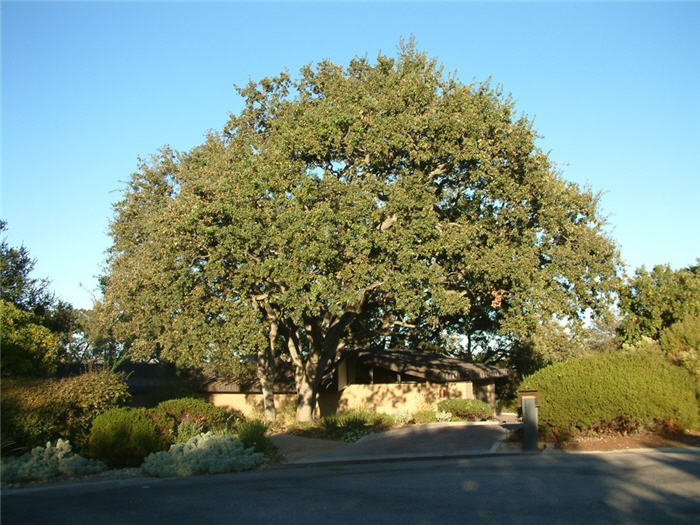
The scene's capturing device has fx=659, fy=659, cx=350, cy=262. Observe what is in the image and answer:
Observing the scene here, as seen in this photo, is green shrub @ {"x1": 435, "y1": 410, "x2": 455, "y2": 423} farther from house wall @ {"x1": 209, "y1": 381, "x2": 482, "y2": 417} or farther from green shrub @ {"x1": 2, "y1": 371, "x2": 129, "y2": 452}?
green shrub @ {"x1": 2, "y1": 371, "x2": 129, "y2": 452}

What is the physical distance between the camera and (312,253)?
20531 mm

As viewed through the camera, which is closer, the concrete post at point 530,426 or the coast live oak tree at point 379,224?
the concrete post at point 530,426

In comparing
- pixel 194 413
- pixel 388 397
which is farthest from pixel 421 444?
pixel 388 397

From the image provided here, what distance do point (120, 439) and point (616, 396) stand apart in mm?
12095

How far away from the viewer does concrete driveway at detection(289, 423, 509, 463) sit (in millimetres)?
17516

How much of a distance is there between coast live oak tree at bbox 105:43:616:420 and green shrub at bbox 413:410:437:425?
4585mm

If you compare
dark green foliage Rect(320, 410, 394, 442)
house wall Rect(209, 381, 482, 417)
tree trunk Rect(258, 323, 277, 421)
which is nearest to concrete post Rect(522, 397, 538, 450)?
dark green foliage Rect(320, 410, 394, 442)

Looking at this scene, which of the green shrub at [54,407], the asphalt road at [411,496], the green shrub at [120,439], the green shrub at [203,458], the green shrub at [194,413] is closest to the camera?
the asphalt road at [411,496]

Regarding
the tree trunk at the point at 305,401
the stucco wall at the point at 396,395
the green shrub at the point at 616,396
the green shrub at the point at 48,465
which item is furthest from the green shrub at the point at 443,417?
the green shrub at the point at 48,465

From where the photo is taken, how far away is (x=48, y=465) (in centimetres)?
1409

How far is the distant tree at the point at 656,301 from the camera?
2255cm

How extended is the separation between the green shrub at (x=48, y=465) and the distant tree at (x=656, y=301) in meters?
18.3

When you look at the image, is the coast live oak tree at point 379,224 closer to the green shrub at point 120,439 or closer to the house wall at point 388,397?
the green shrub at point 120,439

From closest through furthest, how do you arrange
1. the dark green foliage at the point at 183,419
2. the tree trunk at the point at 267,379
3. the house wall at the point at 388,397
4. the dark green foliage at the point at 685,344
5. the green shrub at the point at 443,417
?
the dark green foliage at the point at 183,419
the dark green foliage at the point at 685,344
the green shrub at the point at 443,417
the tree trunk at the point at 267,379
the house wall at the point at 388,397
